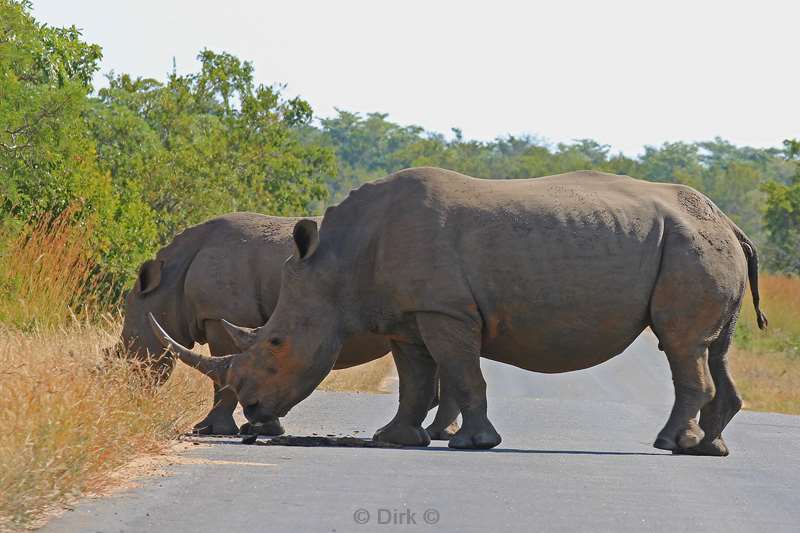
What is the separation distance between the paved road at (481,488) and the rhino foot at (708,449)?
208mm

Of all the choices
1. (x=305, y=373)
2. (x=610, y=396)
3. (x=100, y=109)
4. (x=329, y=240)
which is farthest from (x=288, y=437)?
(x=100, y=109)

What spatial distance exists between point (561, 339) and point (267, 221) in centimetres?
297

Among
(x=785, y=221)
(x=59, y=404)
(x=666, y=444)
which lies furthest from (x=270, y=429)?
(x=785, y=221)

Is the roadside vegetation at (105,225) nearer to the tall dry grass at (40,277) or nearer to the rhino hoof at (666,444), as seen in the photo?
the tall dry grass at (40,277)

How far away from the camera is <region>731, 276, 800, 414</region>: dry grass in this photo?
73.0 ft

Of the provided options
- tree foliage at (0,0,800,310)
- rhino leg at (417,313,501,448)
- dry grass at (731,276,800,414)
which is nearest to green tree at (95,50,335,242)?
tree foliage at (0,0,800,310)

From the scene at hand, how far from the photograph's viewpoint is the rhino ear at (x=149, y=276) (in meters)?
14.4

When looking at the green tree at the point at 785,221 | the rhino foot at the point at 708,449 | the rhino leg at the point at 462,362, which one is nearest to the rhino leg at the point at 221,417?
the rhino leg at the point at 462,362

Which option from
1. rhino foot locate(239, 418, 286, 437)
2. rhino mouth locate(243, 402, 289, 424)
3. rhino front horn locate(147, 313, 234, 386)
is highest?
rhino front horn locate(147, 313, 234, 386)

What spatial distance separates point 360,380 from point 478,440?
9.04 meters

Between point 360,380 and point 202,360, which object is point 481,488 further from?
point 360,380

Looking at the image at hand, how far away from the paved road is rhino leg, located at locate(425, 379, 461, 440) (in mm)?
461

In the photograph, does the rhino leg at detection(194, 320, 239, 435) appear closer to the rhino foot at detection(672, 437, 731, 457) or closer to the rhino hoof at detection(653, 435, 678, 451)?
the rhino hoof at detection(653, 435, 678, 451)

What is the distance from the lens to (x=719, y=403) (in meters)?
13.5
